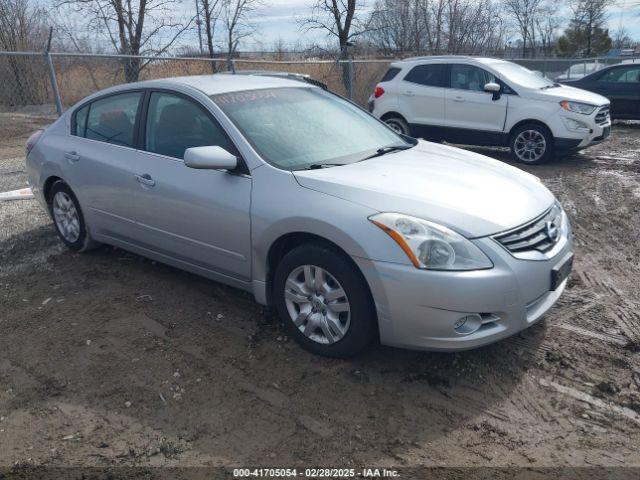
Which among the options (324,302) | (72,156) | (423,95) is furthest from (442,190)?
(423,95)

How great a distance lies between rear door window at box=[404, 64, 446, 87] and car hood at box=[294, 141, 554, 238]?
21.8 feet

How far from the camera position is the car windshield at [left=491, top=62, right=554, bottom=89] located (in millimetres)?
9773

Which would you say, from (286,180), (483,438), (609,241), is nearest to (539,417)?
(483,438)

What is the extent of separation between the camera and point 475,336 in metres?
3.14

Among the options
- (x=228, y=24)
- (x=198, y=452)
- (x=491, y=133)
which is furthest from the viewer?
(x=228, y=24)

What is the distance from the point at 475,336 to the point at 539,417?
521mm

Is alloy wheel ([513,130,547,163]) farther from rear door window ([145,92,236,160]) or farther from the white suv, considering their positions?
rear door window ([145,92,236,160])

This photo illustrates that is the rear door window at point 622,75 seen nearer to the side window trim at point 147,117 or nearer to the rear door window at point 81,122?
the side window trim at point 147,117

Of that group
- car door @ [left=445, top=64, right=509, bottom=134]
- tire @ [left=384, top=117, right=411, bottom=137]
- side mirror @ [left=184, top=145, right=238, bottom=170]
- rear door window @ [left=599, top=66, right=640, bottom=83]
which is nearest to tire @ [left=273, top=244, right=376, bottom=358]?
side mirror @ [left=184, top=145, right=238, bottom=170]

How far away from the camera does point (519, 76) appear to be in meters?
10.0

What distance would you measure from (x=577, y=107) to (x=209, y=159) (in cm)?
770

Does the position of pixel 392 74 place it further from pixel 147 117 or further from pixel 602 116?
pixel 147 117

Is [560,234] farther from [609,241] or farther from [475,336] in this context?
[609,241]

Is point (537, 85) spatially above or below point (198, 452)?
above
